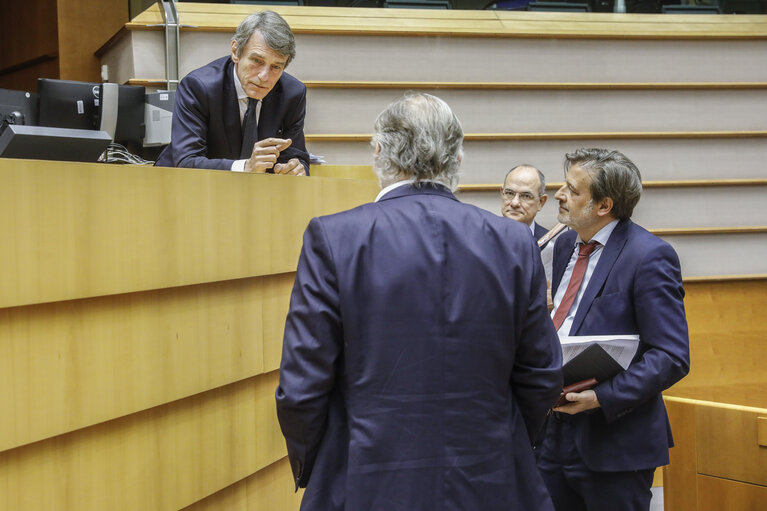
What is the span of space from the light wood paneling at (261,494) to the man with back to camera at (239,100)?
0.81 m

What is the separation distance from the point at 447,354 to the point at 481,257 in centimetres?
16

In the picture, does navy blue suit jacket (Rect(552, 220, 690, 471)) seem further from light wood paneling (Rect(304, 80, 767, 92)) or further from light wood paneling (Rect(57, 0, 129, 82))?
light wood paneling (Rect(57, 0, 129, 82))

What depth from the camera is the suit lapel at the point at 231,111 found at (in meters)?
2.21

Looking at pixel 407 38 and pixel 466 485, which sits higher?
pixel 407 38

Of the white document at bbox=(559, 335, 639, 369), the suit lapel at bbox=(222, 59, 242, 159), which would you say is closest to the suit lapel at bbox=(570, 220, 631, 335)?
the white document at bbox=(559, 335, 639, 369)

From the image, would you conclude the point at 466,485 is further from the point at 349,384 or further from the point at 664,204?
the point at 664,204

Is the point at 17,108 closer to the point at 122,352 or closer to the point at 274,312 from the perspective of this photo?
the point at 274,312

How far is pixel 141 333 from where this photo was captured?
48.9 inches

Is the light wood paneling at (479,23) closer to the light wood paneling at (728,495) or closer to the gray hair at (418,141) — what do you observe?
the light wood paneling at (728,495)

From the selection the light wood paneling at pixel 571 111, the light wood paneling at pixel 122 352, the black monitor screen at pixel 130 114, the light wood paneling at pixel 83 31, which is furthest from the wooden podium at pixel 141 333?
the light wood paneling at pixel 83 31

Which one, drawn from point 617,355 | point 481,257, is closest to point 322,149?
point 617,355

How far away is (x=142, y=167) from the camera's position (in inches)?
48.3

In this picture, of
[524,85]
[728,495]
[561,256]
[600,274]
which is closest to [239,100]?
[561,256]

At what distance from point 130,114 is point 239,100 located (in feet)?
2.38
